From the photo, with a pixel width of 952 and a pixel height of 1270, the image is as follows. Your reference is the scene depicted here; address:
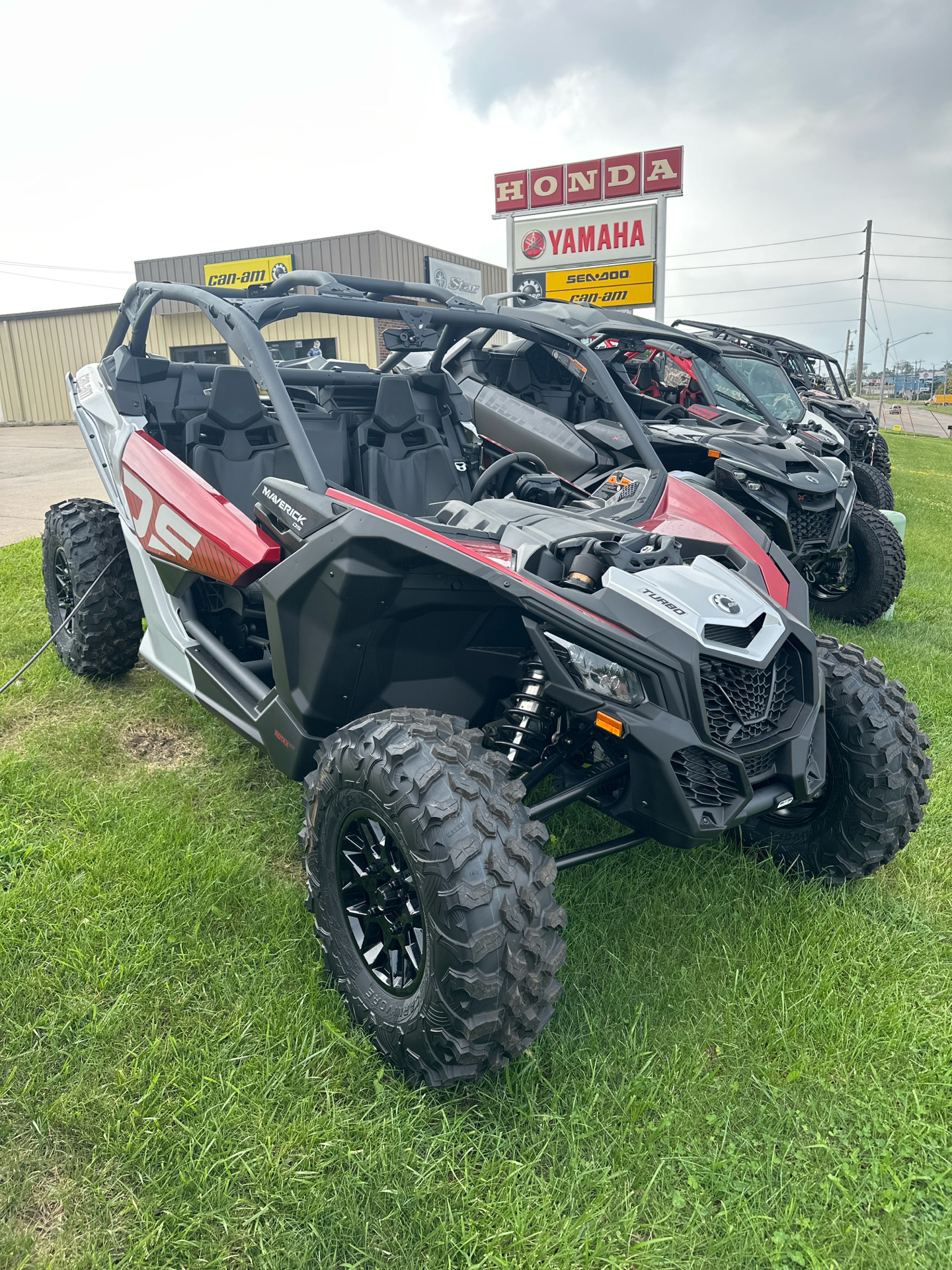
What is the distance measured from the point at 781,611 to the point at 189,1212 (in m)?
1.88

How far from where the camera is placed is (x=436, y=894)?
1864 millimetres

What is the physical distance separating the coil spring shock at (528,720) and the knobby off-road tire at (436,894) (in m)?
0.21

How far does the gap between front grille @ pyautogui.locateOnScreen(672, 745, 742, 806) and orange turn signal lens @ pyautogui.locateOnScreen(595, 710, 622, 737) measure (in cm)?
14

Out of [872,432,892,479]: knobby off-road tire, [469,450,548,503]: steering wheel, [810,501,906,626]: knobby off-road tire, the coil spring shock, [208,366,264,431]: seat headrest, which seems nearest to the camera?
the coil spring shock

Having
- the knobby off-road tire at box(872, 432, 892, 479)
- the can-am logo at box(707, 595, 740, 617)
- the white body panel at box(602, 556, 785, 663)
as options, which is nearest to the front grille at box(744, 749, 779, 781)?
the white body panel at box(602, 556, 785, 663)

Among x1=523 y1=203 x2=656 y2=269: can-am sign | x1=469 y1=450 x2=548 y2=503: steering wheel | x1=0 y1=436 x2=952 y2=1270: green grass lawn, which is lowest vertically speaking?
x1=0 y1=436 x2=952 y2=1270: green grass lawn

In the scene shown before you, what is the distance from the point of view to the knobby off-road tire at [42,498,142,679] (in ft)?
13.4

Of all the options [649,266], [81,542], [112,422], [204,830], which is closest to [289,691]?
[204,830]

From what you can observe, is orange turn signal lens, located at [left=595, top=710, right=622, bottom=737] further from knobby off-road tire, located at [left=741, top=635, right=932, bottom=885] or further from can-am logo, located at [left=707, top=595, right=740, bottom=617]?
knobby off-road tire, located at [left=741, top=635, right=932, bottom=885]

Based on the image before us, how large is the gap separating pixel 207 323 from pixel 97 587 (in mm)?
17937

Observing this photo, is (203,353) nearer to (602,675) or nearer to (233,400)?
(233,400)

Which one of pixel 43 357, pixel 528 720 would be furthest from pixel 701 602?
pixel 43 357

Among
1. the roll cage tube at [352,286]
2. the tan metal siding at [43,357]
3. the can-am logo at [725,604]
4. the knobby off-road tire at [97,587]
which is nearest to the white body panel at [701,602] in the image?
the can-am logo at [725,604]

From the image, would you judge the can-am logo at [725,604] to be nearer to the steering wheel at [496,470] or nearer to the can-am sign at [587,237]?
the steering wheel at [496,470]
